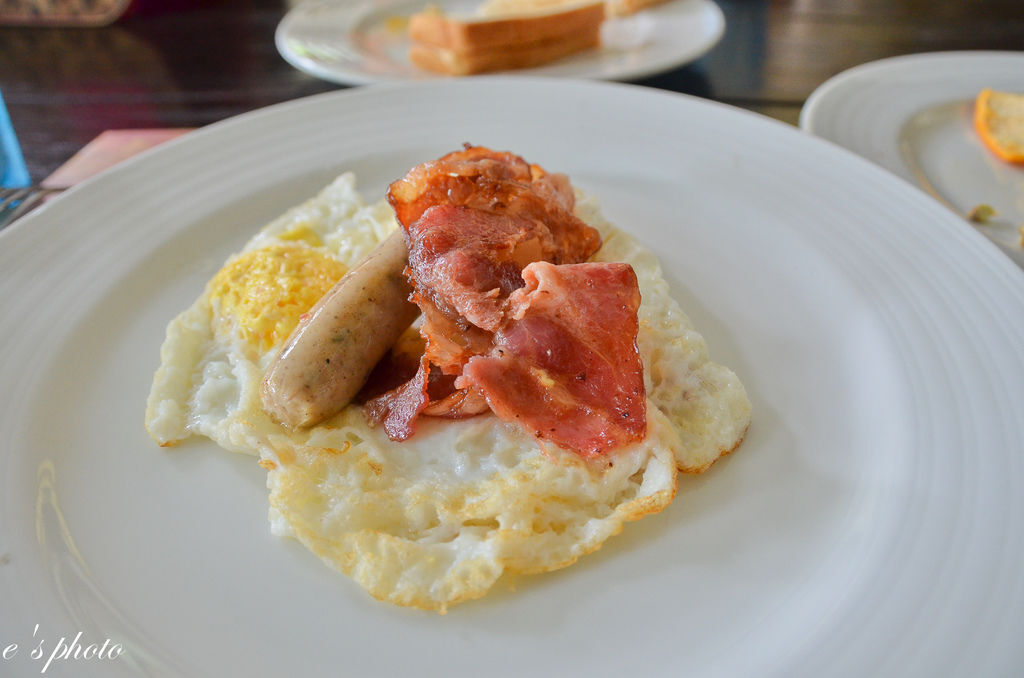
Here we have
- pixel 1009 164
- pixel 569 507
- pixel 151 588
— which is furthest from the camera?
pixel 1009 164

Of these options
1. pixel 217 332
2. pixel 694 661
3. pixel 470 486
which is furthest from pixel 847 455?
pixel 217 332

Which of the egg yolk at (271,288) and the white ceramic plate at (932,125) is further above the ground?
the egg yolk at (271,288)

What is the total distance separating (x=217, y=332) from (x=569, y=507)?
117 centimetres

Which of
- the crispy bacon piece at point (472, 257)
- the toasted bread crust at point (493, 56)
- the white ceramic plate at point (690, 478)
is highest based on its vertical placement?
the crispy bacon piece at point (472, 257)

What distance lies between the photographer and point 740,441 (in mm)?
1637

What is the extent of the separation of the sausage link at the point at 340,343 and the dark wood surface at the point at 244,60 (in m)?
2.37

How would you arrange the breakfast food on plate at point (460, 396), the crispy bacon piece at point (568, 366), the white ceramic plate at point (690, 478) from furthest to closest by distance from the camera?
Answer: 1. the crispy bacon piece at point (568, 366)
2. the breakfast food on plate at point (460, 396)
3. the white ceramic plate at point (690, 478)

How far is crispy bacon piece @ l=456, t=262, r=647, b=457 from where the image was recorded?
5.09ft

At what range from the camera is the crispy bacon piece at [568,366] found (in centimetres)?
155

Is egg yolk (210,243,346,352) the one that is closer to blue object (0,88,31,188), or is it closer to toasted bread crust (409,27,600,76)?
blue object (0,88,31,188)

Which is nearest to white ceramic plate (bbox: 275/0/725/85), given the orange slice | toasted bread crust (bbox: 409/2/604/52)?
toasted bread crust (bbox: 409/2/604/52)

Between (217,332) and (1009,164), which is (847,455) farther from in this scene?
(1009,164)

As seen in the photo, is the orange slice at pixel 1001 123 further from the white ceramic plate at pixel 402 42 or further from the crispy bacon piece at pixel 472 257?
the crispy bacon piece at pixel 472 257

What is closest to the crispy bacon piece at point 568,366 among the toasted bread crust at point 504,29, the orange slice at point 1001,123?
the orange slice at point 1001,123
